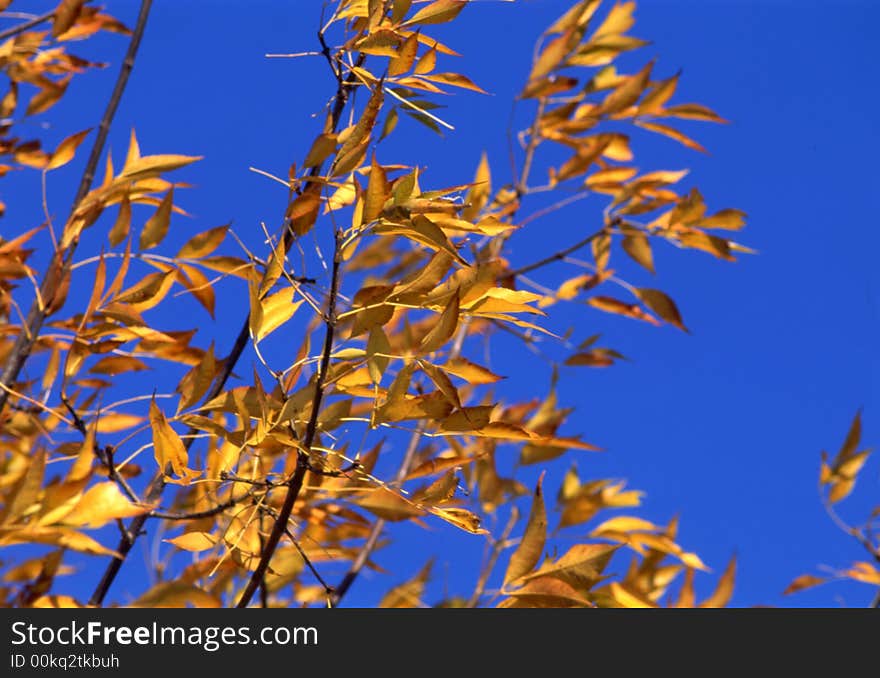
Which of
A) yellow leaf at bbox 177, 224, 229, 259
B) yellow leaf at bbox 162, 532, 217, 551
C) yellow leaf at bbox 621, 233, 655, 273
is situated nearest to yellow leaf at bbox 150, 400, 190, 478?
yellow leaf at bbox 162, 532, 217, 551

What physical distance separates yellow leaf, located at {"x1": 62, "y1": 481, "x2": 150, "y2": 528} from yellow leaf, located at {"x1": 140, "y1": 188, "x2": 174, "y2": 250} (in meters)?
0.38

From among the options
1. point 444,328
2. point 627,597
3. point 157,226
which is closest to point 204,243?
point 157,226

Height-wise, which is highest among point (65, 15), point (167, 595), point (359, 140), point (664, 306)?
point (65, 15)

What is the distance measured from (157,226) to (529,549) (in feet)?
1.44

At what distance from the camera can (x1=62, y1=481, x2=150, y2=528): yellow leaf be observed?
52cm

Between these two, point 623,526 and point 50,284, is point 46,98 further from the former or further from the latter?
point 623,526

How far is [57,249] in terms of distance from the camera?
0.83 m

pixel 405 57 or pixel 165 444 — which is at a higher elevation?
pixel 405 57

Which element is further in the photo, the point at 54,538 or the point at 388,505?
the point at 388,505

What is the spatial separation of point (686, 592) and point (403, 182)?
55 cm

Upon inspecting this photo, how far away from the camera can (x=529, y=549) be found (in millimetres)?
691

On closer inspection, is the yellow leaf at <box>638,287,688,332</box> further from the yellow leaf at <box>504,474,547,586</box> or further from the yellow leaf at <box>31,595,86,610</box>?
the yellow leaf at <box>31,595,86,610</box>
